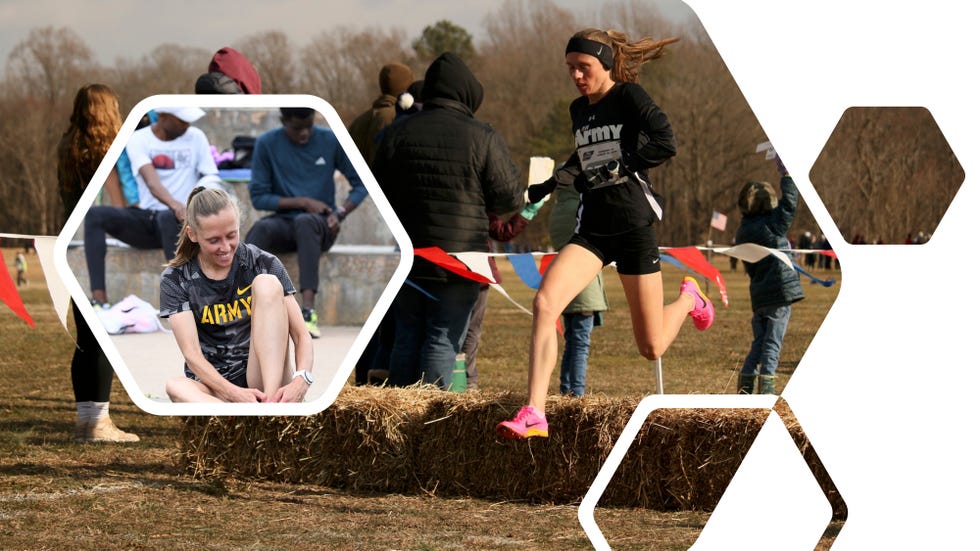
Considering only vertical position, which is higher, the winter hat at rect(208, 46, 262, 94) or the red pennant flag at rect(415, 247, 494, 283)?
the winter hat at rect(208, 46, 262, 94)

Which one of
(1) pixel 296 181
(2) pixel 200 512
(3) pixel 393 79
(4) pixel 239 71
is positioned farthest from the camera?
(3) pixel 393 79

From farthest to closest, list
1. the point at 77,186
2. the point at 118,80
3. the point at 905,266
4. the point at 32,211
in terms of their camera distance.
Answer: the point at 32,211 < the point at 118,80 < the point at 77,186 < the point at 905,266

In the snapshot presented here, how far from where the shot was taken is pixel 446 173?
17.4 feet

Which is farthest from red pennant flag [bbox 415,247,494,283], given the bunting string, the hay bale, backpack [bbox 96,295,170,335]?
backpack [bbox 96,295,170,335]

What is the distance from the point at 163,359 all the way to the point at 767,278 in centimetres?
431

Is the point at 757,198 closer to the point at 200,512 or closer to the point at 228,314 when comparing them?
the point at 200,512

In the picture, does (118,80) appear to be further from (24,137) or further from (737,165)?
(737,165)

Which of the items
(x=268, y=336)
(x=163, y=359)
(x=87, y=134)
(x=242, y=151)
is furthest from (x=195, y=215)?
(x=87, y=134)

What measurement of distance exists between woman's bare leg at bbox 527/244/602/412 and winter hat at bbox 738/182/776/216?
10.6 ft

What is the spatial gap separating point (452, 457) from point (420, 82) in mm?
2230

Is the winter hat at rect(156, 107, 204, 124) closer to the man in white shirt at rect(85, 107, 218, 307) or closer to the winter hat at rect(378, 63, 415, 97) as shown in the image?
the man in white shirt at rect(85, 107, 218, 307)

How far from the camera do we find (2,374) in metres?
10.1

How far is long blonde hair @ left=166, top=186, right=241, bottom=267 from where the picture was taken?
361 cm

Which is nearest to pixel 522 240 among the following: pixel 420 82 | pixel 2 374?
pixel 2 374
